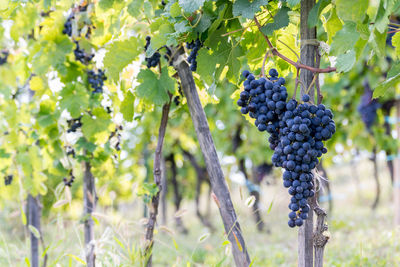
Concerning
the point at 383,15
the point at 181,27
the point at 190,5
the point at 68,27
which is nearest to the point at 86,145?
the point at 68,27

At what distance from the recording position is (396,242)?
3.22 metres

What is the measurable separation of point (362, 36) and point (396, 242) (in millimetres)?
2771

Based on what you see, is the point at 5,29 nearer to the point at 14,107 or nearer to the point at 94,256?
the point at 14,107

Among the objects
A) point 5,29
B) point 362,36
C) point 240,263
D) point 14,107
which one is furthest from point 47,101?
point 362,36

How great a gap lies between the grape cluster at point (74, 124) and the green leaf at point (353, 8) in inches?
79.9

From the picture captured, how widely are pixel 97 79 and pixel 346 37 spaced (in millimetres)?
1914

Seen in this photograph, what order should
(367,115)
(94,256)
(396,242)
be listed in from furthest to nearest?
(367,115) < (396,242) < (94,256)

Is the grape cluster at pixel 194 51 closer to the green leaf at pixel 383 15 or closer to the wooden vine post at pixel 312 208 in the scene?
the wooden vine post at pixel 312 208

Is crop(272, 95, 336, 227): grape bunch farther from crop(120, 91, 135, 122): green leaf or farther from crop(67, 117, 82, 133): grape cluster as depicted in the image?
crop(67, 117, 82, 133): grape cluster

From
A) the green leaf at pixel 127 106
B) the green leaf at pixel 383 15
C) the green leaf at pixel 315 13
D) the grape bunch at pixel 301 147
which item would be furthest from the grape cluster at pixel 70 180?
the green leaf at pixel 383 15

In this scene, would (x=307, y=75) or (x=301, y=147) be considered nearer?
(x=301, y=147)

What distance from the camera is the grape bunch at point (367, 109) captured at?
5.81 metres

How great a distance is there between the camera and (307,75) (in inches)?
55.9

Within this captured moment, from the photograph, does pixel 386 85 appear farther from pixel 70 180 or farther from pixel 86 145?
pixel 70 180
